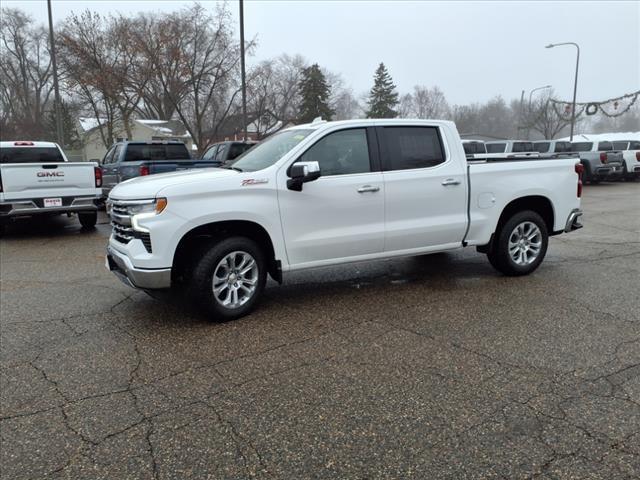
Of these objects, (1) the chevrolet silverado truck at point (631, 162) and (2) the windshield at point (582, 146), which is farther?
(2) the windshield at point (582, 146)

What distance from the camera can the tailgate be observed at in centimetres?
894

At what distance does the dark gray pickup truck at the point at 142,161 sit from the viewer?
10.6 m

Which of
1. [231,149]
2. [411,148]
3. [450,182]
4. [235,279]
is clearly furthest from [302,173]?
[231,149]

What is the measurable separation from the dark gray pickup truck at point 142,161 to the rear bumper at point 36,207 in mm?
1279

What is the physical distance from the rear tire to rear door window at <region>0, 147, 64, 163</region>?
1.92 m

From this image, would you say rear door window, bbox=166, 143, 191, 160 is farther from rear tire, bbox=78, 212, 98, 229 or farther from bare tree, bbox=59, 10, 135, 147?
bare tree, bbox=59, 10, 135, 147

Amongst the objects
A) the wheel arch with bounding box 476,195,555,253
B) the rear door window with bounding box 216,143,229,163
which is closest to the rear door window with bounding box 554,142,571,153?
the rear door window with bounding box 216,143,229,163

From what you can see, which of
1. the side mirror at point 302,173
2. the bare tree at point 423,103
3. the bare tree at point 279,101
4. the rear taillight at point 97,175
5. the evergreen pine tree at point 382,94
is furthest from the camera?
the bare tree at point 423,103

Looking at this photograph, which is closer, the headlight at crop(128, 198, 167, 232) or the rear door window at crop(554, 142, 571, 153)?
the headlight at crop(128, 198, 167, 232)

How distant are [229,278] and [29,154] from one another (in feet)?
28.8

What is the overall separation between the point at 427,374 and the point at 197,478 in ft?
5.89

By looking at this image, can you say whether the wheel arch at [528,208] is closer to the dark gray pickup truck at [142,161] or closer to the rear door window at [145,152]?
the dark gray pickup truck at [142,161]

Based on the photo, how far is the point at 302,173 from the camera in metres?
4.67

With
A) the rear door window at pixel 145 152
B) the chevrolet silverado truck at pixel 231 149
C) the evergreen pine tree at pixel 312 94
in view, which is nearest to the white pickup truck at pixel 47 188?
the rear door window at pixel 145 152
